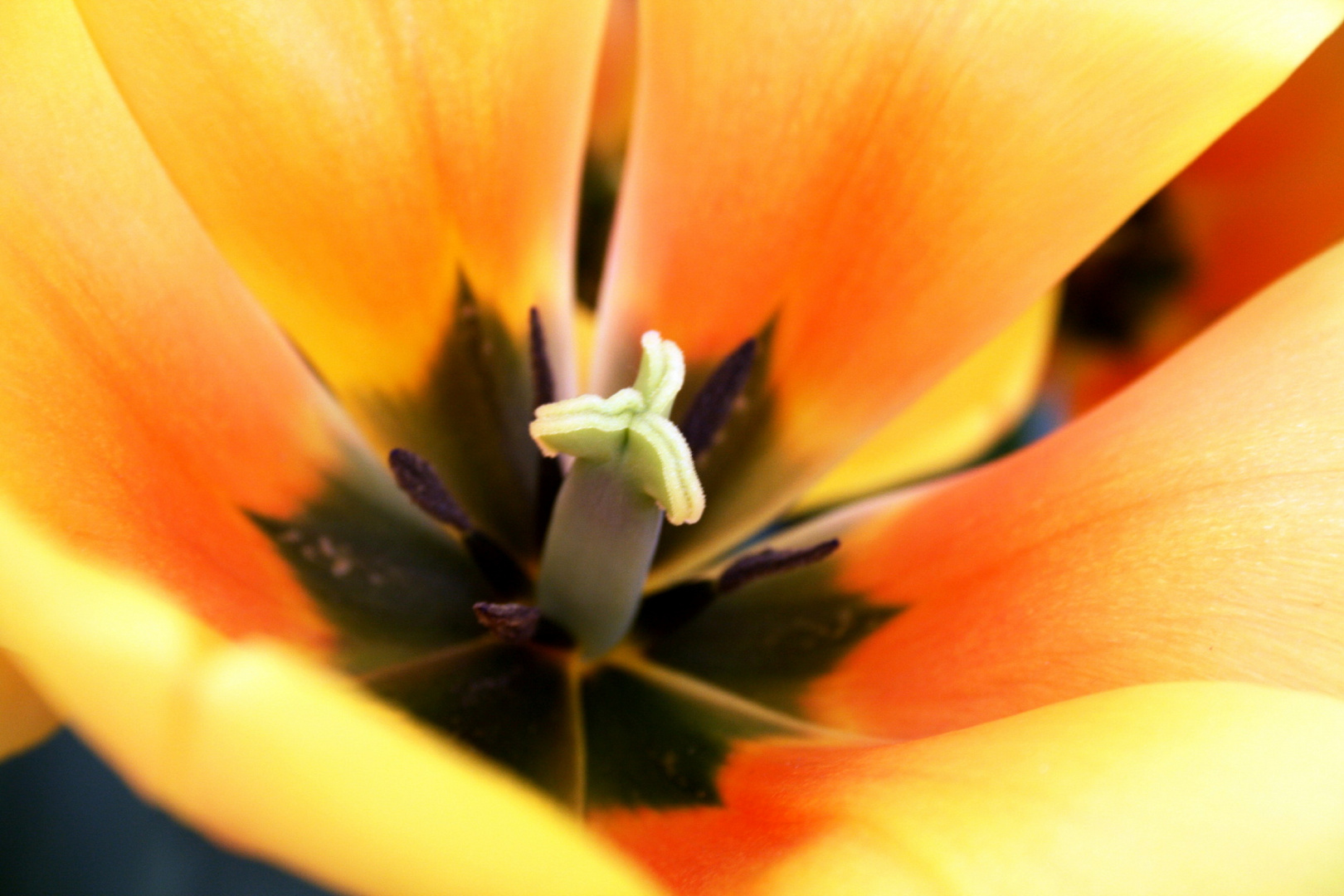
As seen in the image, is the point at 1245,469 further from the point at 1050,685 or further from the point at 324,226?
the point at 324,226

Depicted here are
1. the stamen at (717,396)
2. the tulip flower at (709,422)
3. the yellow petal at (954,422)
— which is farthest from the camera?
the yellow petal at (954,422)

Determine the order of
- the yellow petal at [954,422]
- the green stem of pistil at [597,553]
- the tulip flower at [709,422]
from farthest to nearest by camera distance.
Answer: the yellow petal at [954,422] → the green stem of pistil at [597,553] → the tulip flower at [709,422]

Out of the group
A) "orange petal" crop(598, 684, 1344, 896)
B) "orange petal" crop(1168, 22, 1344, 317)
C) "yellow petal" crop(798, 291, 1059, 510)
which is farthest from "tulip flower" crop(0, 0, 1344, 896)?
"orange petal" crop(1168, 22, 1344, 317)

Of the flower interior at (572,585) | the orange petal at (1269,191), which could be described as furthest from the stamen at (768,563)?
the orange petal at (1269,191)

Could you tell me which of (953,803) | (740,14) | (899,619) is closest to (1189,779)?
(953,803)

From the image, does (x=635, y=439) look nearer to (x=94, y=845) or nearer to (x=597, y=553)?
(x=597, y=553)

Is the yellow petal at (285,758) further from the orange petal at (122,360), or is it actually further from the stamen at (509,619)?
the stamen at (509,619)
